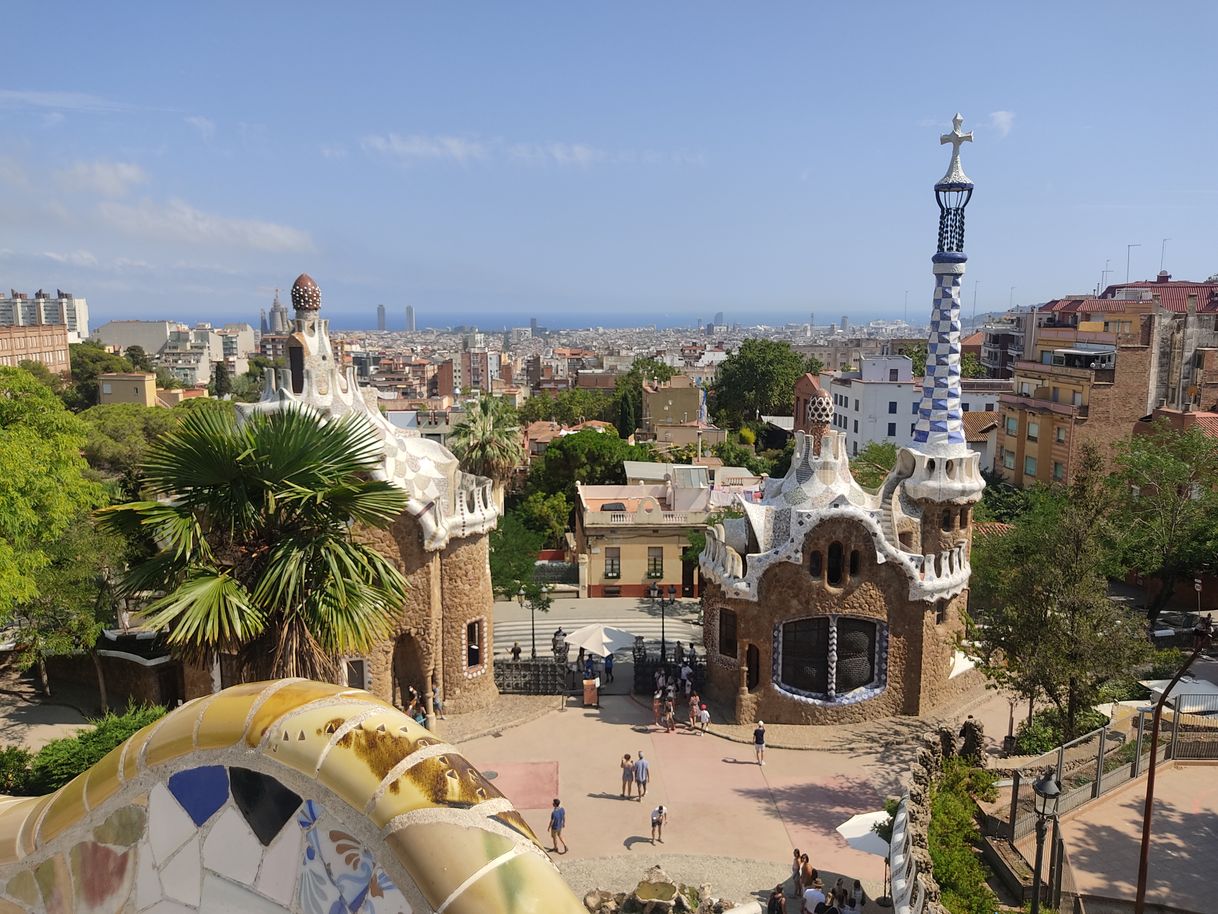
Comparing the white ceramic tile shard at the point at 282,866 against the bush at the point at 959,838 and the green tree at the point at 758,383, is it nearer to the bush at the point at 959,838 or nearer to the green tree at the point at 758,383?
the bush at the point at 959,838

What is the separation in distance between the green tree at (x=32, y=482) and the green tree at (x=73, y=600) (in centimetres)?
34

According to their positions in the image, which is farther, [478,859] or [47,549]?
[47,549]

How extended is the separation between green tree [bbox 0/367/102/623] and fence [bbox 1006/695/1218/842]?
2103 centimetres

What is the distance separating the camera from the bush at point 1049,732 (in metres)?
21.2

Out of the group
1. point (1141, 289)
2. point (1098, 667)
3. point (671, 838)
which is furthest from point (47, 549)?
point (1141, 289)

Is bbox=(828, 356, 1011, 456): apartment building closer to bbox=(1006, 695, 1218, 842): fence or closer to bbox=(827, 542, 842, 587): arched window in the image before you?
bbox=(827, 542, 842, 587): arched window

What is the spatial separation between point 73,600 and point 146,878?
20.3 m

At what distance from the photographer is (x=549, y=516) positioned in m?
44.0

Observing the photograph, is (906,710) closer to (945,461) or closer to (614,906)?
(945,461)

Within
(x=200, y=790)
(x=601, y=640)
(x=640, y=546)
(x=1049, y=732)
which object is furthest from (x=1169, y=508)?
(x=200, y=790)

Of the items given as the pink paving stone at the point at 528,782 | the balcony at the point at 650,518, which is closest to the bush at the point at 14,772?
the pink paving stone at the point at 528,782

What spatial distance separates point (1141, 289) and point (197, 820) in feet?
298

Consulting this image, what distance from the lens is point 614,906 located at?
15.1 meters

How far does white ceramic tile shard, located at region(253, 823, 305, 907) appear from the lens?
14.9 ft
